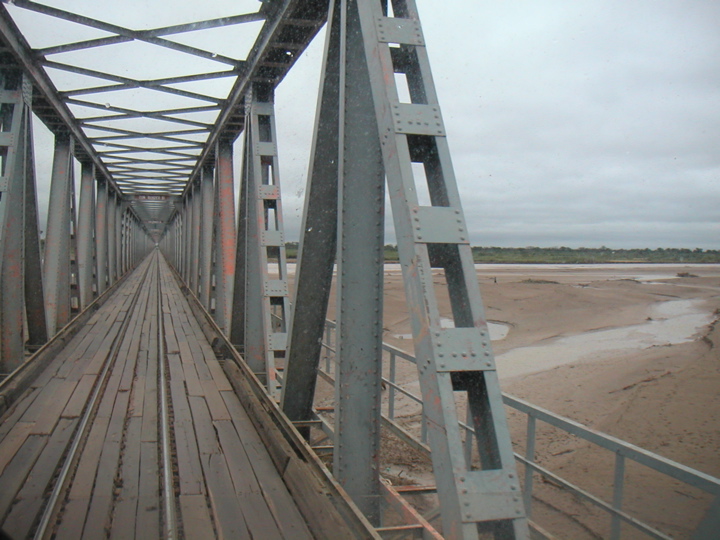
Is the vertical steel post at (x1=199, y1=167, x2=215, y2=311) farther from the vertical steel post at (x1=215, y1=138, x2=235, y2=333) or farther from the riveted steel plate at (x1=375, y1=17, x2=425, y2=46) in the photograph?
the riveted steel plate at (x1=375, y1=17, x2=425, y2=46)

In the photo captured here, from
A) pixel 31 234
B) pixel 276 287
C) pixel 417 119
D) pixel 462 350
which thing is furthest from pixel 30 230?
pixel 462 350

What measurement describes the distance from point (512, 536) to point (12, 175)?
23.2ft

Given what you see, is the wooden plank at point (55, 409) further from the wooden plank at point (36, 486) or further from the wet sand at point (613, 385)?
the wet sand at point (613, 385)

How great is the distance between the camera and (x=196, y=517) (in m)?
3.91

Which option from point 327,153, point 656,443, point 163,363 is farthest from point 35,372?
point 656,443

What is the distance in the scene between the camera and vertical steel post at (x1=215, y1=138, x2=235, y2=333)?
10094 mm

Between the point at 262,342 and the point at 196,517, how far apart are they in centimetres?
375

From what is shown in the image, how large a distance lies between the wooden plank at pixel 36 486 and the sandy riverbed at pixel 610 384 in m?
4.00

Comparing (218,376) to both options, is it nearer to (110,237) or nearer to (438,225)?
(438,225)

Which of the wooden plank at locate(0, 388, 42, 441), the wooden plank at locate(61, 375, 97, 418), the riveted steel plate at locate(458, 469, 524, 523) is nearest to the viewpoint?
the riveted steel plate at locate(458, 469, 524, 523)

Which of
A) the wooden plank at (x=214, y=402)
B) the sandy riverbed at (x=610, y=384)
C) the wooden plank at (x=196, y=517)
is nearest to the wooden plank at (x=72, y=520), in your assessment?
the wooden plank at (x=196, y=517)

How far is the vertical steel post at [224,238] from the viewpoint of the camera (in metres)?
10.1

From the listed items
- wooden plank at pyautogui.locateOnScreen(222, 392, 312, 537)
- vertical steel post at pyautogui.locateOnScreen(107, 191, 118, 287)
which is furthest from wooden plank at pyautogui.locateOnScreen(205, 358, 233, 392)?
vertical steel post at pyautogui.locateOnScreen(107, 191, 118, 287)

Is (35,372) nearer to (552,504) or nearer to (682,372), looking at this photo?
(552,504)
